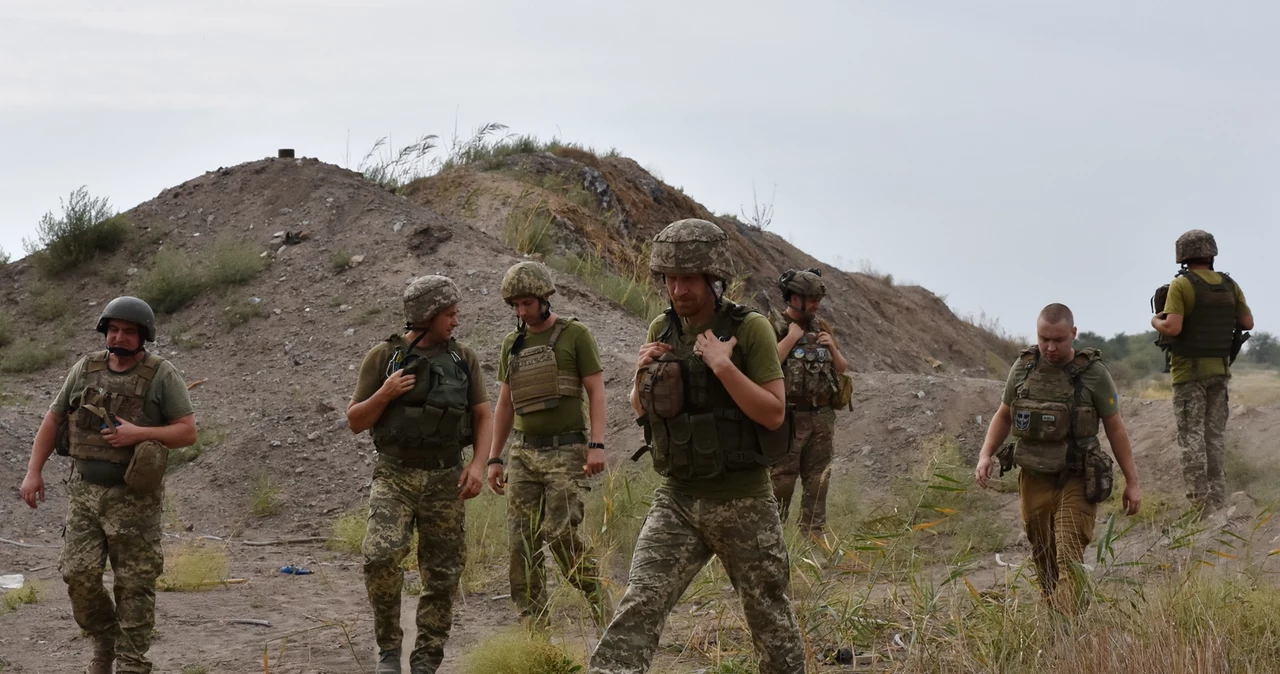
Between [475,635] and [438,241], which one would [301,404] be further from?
[475,635]

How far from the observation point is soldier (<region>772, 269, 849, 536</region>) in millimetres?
8414

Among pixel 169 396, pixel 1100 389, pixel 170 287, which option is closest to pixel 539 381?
pixel 169 396

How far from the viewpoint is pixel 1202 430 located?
31.1 ft

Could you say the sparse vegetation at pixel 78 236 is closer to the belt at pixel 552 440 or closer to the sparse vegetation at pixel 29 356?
the sparse vegetation at pixel 29 356

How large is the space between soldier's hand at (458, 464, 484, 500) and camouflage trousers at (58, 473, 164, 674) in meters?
1.41

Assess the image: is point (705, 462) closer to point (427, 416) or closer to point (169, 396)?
point (427, 416)

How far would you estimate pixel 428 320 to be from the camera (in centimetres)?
589

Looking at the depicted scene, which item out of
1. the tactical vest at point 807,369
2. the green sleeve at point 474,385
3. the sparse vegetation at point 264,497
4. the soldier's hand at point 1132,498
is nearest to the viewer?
the green sleeve at point 474,385

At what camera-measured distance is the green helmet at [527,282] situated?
20.8 feet

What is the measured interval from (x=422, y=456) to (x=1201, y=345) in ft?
20.3

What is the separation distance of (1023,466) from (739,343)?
2384mm

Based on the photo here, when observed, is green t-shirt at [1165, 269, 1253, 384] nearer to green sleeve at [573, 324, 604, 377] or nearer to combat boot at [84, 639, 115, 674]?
green sleeve at [573, 324, 604, 377]

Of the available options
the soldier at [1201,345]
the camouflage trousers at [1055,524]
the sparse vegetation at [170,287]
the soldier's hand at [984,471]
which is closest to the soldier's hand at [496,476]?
the soldier's hand at [984,471]

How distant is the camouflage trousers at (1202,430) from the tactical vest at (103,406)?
24.0 ft
